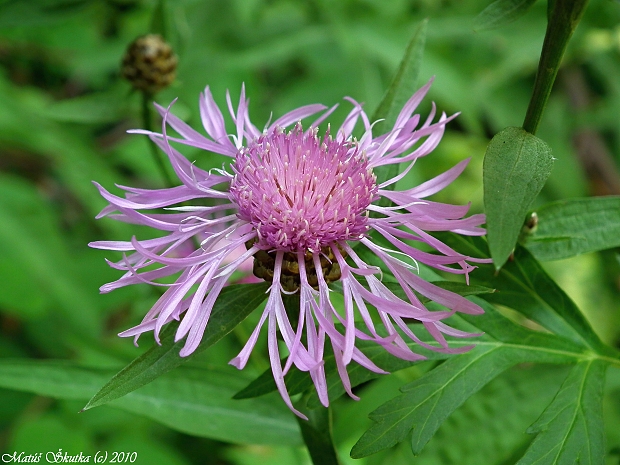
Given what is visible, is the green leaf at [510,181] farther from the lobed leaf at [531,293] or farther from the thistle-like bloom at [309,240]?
the lobed leaf at [531,293]

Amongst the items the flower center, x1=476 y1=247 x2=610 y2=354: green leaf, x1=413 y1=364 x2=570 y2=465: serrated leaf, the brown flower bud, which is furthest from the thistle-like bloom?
the brown flower bud

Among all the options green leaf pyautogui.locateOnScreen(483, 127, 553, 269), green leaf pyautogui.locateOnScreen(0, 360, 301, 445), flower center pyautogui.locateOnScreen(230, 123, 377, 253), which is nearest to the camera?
green leaf pyautogui.locateOnScreen(483, 127, 553, 269)

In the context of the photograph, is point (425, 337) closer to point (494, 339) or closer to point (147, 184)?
point (494, 339)

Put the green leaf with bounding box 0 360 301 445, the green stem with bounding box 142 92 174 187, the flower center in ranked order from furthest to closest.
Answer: the green stem with bounding box 142 92 174 187, the green leaf with bounding box 0 360 301 445, the flower center

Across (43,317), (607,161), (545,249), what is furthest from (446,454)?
(607,161)

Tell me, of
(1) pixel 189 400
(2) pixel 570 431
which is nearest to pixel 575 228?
(2) pixel 570 431

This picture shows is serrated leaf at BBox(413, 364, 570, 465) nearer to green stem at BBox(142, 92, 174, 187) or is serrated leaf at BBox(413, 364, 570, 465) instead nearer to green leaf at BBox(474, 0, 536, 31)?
green leaf at BBox(474, 0, 536, 31)

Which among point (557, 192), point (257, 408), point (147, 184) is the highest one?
point (557, 192)

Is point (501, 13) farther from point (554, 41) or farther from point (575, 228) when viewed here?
point (575, 228)
